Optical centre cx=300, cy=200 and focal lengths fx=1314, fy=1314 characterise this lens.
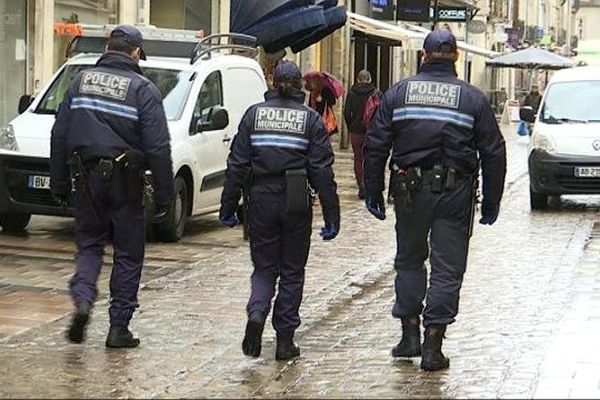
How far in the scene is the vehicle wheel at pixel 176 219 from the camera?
13.3 m

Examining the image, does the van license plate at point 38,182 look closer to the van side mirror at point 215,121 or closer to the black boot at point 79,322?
the van side mirror at point 215,121

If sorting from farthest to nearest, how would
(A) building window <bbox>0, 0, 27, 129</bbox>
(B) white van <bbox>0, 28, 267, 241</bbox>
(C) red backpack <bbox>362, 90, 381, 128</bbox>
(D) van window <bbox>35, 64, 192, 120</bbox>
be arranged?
(C) red backpack <bbox>362, 90, 381, 128</bbox>, (A) building window <bbox>0, 0, 27, 129</bbox>, (D) van window <bbox>35, 64, 192, 120</bbox>, (B) white van <bbox>0, 28, 267, 241</bbox>

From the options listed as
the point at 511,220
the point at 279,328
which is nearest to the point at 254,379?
the point at 279,328

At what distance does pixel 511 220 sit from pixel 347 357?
28.7ft

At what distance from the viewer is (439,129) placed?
756cm

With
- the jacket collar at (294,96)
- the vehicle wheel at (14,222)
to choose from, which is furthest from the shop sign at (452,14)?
the jacket collar at (294,96)

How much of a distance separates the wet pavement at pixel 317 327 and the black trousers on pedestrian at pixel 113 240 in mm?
349

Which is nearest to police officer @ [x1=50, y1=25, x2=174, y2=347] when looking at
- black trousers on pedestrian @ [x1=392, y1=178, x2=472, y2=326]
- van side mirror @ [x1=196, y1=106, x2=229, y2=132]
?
black trousers on pedestrian @ [x1=392, y1=178, x2=472, y2=326]

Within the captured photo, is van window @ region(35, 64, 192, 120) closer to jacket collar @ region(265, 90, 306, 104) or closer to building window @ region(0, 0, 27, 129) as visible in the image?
building window @ region(0, 0, 27, 129)

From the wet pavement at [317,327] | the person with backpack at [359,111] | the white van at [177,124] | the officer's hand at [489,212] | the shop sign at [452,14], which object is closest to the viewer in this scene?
the wet pavement at [317,327]

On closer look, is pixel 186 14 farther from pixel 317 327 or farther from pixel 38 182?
pixel 317 327

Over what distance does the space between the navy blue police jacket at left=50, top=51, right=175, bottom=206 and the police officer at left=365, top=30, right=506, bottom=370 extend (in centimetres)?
128

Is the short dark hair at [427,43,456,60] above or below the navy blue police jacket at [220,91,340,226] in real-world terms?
above

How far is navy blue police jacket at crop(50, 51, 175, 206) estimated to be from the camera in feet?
26.1
